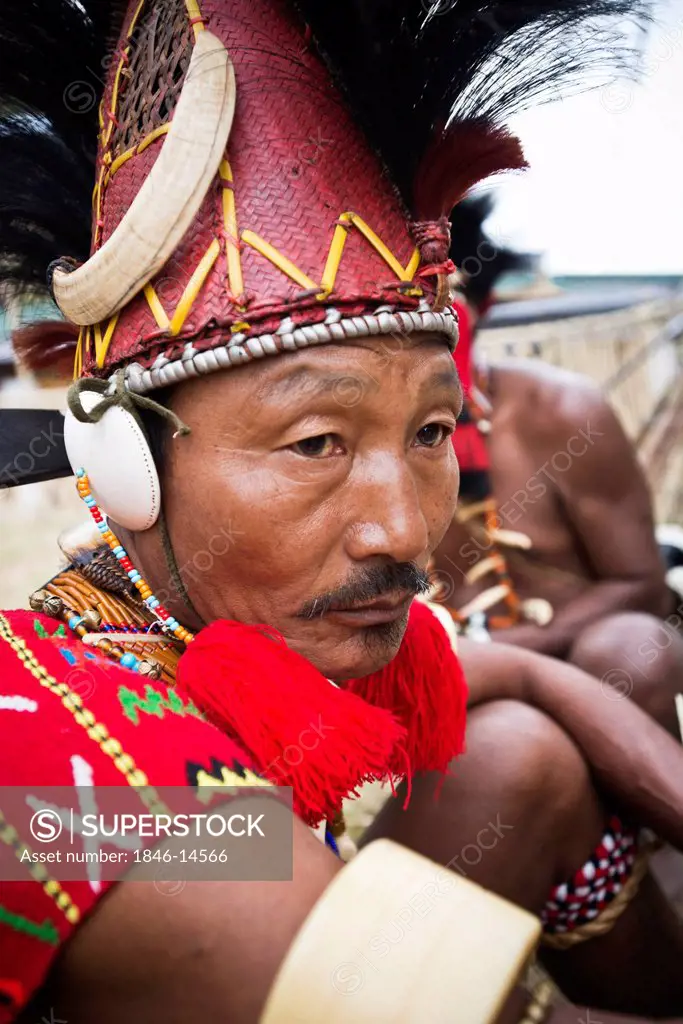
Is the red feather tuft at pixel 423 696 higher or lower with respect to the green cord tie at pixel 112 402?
lower

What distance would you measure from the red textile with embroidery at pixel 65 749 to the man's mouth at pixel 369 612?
0.29 meters

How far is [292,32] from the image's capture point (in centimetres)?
144

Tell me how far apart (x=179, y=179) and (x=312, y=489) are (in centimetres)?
52

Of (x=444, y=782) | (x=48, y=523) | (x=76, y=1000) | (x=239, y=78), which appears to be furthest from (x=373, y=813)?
(x=48, y=523)

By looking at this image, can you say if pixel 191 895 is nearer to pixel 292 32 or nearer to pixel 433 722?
pixel 433 722

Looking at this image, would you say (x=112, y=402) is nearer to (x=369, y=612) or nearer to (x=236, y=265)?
(x=236, y=265)

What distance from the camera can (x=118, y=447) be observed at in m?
1.42

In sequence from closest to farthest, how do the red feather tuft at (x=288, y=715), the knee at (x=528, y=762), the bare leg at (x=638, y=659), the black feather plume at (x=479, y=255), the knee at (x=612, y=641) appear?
the red feather tuft at (x=288, y=715), the knee at (x=528, y=762), the black feather plume at (x=479, y=255), the bare leg at (x=638, y=659), the knee at (x=612, y=641)

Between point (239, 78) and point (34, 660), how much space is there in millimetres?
973

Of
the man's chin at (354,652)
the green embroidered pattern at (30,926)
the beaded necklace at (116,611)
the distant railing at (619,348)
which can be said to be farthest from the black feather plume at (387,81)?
the distant railing at (619,348)

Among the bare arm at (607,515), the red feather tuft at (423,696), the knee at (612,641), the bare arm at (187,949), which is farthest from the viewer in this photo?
the bare arm at (607,515)

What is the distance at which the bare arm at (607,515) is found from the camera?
3.64 metres

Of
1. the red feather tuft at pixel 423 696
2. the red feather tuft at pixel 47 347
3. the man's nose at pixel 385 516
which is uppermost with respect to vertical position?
the red feather tuft at pixel 47 347

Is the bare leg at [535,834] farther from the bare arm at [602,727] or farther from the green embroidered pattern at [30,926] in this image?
the green embroidered pattern at [30,926]
